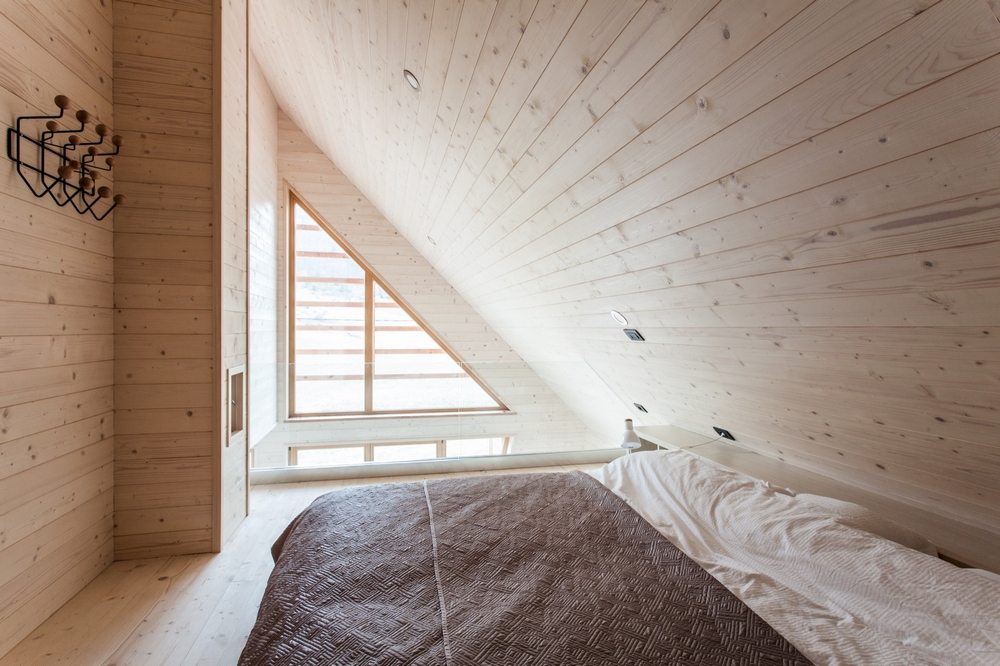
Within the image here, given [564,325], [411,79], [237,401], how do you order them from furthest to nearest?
[564,325]
[237,401]
[411,79]

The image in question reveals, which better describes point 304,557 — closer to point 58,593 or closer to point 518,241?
point 58,593

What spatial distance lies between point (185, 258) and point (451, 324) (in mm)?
3259

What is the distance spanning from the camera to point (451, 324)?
560 cm

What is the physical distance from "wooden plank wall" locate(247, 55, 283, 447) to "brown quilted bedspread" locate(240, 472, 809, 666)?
2740mm

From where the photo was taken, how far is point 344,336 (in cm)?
546

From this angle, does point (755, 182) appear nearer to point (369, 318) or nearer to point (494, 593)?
point (494, 593)

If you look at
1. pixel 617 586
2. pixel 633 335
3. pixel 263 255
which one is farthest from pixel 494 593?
pixel 263 255

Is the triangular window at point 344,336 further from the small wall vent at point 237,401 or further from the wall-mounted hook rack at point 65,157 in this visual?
the wall-mounted hook rack at point 65,157

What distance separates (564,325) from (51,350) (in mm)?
2792

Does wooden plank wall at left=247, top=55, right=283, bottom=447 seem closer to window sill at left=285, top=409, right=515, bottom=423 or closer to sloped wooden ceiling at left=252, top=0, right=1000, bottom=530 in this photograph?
window sill at left=285, top=409, right=515, bottom=423

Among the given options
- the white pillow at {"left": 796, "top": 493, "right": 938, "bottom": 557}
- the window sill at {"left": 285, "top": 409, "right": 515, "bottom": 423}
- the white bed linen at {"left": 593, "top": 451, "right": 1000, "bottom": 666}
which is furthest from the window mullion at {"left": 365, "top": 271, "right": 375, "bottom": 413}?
the white pillow at {"left": 796, "top": 493, "right": 938, "bottom": 557}

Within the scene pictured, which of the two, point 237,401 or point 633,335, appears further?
point 237,401

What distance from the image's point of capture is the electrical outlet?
9.59 feet

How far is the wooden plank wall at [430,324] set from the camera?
4.30 meters
